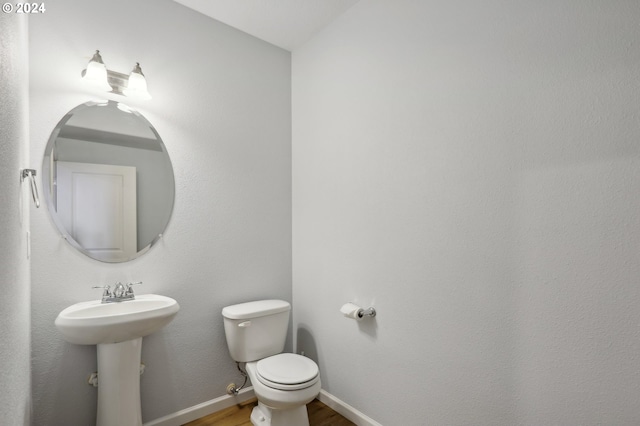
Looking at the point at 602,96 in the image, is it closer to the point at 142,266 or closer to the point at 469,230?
the point at 469,230

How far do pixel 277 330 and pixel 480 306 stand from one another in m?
1.33

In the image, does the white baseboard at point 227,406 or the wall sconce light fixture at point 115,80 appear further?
the white baseboard at point 227,406

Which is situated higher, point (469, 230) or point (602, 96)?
point (602, 96)

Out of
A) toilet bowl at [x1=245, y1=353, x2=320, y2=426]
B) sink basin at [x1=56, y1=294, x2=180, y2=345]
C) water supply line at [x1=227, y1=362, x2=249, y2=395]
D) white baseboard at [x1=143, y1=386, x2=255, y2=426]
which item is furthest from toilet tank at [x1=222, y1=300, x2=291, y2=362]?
sink basin at [x1=56, y1=294, x2=180, y2=345]

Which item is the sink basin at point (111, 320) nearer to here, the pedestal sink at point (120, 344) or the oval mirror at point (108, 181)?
the pedestal sink at point (120, 344)

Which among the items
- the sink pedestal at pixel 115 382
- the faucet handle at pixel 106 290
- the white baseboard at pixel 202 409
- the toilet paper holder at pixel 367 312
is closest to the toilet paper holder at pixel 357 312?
the toilet paper holder at pixel 367 312

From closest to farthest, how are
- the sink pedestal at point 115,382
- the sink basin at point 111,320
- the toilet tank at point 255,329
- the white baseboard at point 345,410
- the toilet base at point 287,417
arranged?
the sink basin at point 111,320, the sink pedestal at point 115,382, the toilet base at point 287,417, the white baseboard at point 345,410, the toilet tank at point 255,329

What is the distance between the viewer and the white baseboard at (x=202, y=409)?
2.02 m

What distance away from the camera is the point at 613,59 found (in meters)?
1.16

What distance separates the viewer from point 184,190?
2.12 m

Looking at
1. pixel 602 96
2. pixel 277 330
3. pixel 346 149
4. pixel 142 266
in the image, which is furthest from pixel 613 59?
pixel 142 266

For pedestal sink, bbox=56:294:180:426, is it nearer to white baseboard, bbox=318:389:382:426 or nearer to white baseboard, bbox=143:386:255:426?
white baseboard, bbox=143:386:255:426

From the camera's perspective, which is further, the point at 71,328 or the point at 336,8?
the point at 336,8

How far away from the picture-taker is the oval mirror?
1.74 m
